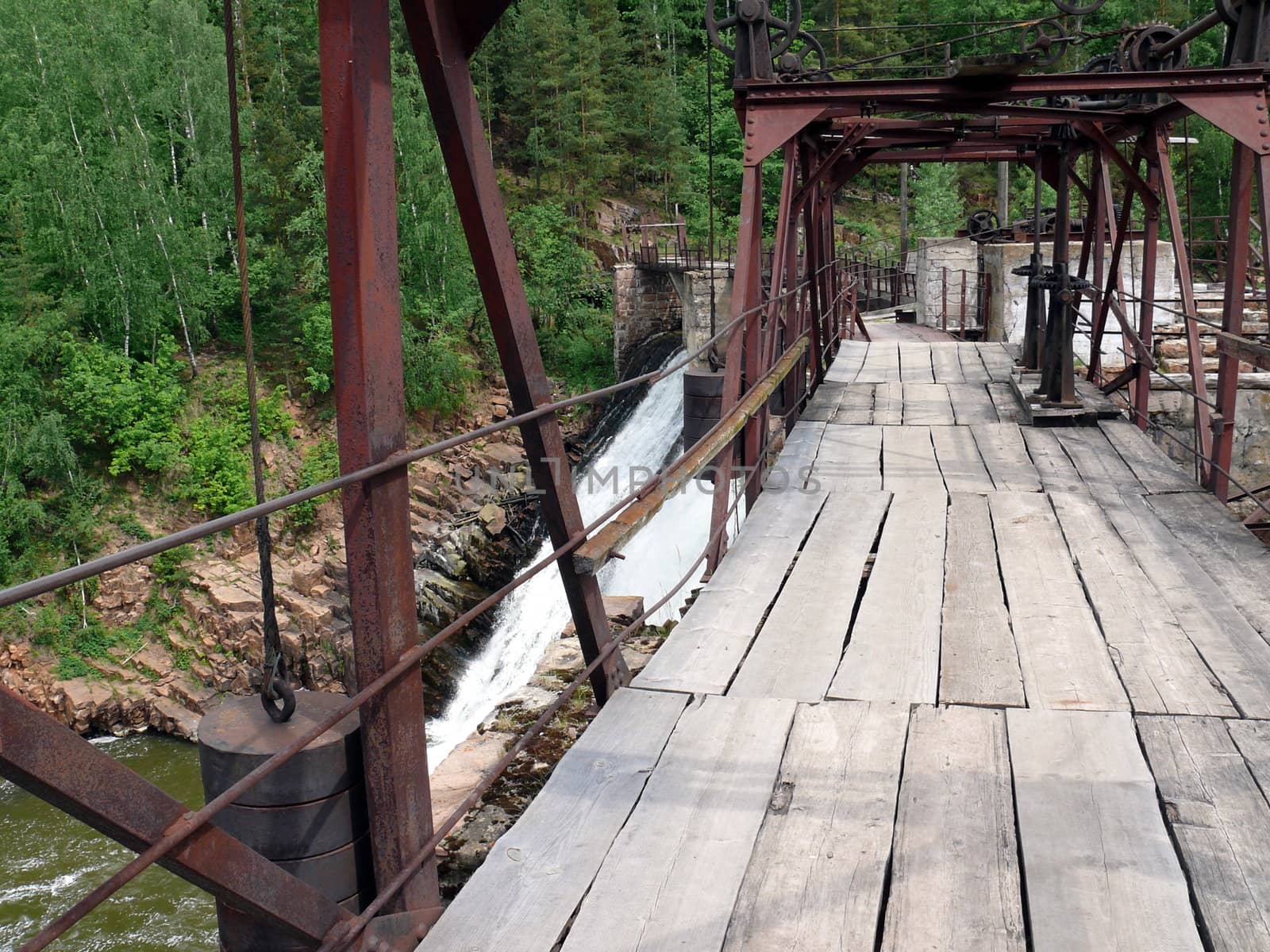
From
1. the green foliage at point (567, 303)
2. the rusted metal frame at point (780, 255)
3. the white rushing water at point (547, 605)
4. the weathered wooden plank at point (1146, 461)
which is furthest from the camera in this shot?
the green foliage at point (567, 303)

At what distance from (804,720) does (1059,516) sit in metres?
2.82

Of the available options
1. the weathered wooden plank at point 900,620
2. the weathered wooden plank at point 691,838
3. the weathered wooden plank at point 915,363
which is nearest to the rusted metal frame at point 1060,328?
the weathered wooden plank at point 915,363

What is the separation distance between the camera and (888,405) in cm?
888

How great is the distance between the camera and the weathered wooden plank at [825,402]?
8297 millimetres

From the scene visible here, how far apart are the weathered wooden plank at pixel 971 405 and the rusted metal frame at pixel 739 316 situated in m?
2.58

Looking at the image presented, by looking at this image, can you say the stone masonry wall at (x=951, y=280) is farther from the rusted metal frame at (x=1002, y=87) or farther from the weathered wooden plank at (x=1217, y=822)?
the weathered wooden plank at (x=1217, y=822)

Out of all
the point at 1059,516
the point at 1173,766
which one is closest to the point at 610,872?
the point at 1173,766

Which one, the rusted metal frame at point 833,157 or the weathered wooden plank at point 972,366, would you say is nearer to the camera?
the rusted metal frame at point 833,157

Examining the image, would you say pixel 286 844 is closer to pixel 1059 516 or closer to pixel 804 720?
pixel 804 720

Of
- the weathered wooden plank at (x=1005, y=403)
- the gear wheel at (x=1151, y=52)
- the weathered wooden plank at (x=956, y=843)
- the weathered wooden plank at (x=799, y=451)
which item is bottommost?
the weathered wooden plank at (x=956, y=843)

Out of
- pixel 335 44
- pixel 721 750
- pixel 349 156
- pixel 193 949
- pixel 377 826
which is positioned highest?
pixel 335 44

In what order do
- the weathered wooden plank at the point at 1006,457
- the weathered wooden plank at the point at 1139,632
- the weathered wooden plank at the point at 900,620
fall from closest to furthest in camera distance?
the weathered wooden plank at the point at 1139,632, the weathered wooden plank at the point at 900,620, the weathered wooden plank at the point at 1006,457

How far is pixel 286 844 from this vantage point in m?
2.08

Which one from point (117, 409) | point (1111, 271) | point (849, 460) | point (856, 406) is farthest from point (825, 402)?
point (117, 409)
